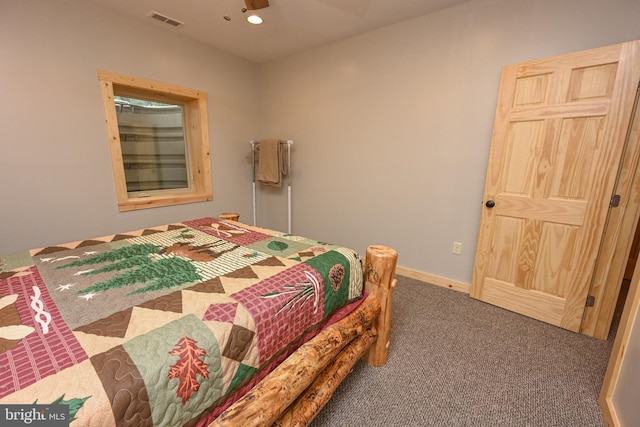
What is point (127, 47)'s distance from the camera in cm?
236

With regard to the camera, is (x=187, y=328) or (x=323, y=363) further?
(x=323, y=363)

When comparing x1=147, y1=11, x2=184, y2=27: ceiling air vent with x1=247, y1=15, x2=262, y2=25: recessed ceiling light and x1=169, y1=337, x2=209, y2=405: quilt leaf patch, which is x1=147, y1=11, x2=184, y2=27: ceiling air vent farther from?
x1=169, y1=337, x2=209, y2=405: quilt leaf patch

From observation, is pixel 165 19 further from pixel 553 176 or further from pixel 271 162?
pixel 553 176

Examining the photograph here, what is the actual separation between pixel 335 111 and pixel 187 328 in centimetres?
266

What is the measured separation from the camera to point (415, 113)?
2443 millimetres

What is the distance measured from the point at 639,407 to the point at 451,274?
147cm

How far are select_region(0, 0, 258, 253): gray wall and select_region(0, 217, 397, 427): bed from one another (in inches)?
38.5

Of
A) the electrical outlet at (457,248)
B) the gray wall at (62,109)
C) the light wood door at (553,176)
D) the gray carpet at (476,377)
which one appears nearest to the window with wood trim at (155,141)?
the gray wall at (62,109)

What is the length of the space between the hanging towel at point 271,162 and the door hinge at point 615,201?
9.45ft

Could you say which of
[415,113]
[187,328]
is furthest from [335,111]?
[187,328]

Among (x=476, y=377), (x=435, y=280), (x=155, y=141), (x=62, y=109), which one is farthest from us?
(x=155, y=141)

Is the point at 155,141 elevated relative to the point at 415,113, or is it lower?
lower
